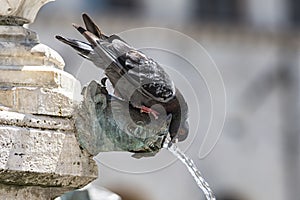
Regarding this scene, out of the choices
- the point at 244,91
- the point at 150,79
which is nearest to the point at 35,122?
the point at 150,79

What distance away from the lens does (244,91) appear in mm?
15641

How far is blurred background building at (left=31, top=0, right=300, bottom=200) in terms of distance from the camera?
15.3 meters

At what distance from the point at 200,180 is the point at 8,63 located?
0.57 metres

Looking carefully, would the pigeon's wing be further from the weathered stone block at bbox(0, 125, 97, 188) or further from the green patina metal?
the weathered stone block at bbox(0, 125, 97, 188)

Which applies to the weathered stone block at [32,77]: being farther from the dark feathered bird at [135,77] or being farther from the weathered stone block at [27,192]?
the weathered stone block at [27,192]

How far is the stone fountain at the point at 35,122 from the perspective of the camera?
3168mm

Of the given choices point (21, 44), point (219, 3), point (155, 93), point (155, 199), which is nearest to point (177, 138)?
point (155, 93)

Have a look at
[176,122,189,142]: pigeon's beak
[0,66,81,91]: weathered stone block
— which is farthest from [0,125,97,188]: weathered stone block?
[176,122,189,142]: pigeon's beak

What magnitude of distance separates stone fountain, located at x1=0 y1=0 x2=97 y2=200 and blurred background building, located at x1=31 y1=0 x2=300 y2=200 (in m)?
11.8

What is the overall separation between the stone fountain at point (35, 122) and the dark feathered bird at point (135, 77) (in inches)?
3.6

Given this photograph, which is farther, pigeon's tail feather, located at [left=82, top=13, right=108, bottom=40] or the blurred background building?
the blurred background building

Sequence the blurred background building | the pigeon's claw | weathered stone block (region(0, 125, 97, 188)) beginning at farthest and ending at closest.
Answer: the blurred background building
the pigeon's claw
weathered stone block (region(0, 125, 97, 188))

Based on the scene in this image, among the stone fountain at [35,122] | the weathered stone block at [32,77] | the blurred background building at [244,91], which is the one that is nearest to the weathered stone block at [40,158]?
the stone fountain at [35,122]

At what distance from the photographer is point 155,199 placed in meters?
15.2
